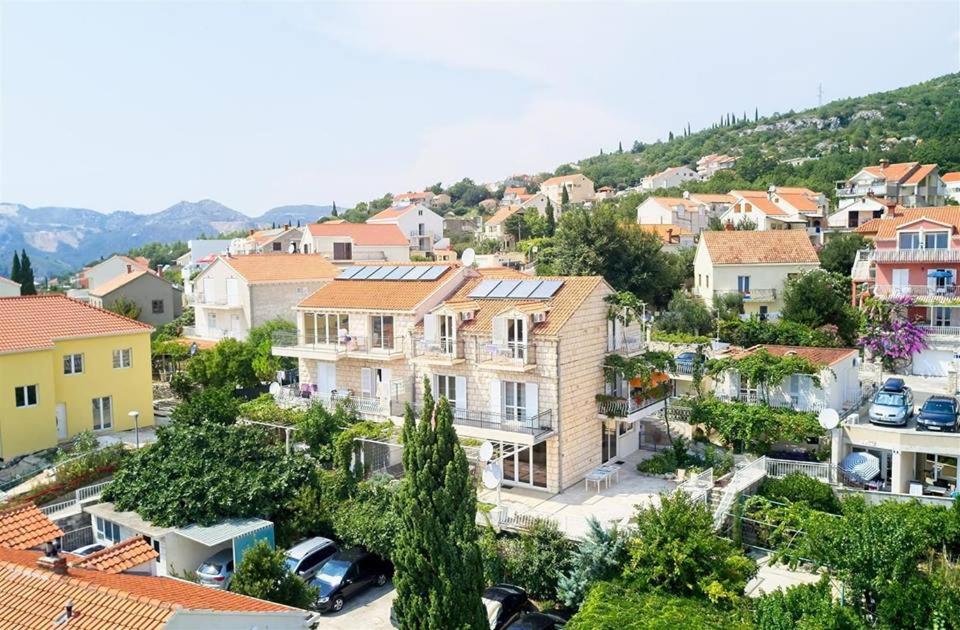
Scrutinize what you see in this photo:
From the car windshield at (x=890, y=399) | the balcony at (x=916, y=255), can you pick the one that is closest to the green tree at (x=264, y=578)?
the car windshield at (x=890, y=399)

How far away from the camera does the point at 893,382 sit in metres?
31.4

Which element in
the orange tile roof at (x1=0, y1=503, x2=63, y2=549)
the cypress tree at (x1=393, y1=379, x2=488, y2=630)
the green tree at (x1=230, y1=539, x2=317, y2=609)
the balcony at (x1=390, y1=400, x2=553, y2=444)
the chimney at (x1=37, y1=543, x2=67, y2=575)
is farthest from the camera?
the balcony at (x1=390, y1=400, x2=553, y2=444)

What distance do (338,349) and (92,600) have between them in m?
21.6

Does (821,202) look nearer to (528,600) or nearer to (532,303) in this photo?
(532,303)

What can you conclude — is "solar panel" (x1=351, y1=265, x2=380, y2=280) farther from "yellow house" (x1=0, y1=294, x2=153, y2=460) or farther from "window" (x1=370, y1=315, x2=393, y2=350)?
"yellow house" (x1=0, y1=294, x2=153, y2=460)

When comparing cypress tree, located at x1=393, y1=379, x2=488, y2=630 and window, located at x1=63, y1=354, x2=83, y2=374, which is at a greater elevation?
window, located at x1=63, y1=354, x2=83, y2=374

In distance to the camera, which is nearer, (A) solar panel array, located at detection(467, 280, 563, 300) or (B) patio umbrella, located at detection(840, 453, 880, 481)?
(B) patio umbrella, located at detection(840, 453, 880, 481)

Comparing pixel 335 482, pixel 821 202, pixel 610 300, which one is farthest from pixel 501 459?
pixel 821 202

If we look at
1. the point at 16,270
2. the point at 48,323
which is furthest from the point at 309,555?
the point at 16,270

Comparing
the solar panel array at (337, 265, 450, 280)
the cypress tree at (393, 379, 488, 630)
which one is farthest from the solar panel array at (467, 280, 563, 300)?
the cypress tree at (393, 379, 488, 630)

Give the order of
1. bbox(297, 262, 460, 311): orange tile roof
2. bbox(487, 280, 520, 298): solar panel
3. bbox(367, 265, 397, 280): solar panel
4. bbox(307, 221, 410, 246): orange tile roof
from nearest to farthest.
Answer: bbox(487, 280, 520, 298): solar panel, bbox(297, 262, 460, 311): orange tile roof, bbox(367, 265, 397, 280): solar panel, bbox(307, 221, 410, 246): orange tile roof

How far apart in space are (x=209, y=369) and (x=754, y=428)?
27082 mm

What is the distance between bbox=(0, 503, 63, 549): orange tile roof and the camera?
1497 centimetres

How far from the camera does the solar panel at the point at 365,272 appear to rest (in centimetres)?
3528
